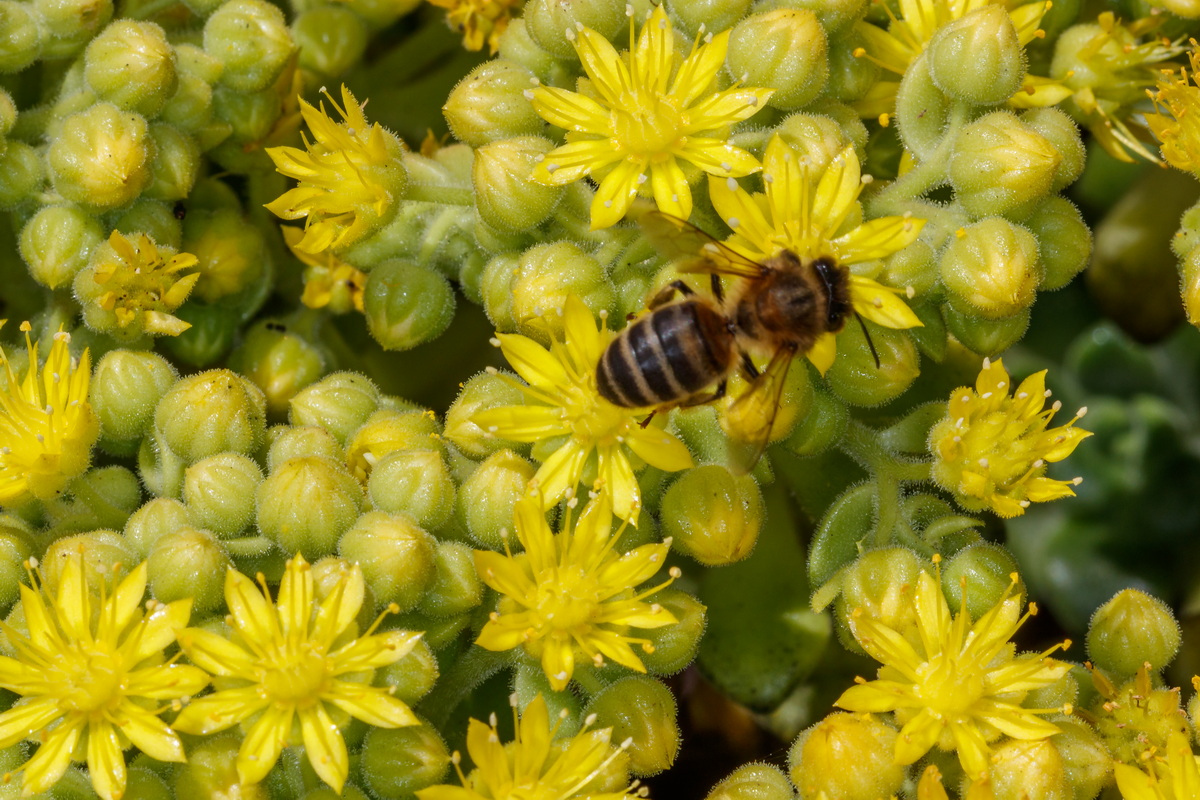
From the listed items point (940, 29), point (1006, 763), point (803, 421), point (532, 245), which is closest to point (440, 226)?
point (532, 245)

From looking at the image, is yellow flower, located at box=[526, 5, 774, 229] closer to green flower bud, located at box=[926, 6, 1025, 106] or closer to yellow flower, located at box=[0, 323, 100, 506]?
green flower bud, located at box=[926, 6, 1025, 106]

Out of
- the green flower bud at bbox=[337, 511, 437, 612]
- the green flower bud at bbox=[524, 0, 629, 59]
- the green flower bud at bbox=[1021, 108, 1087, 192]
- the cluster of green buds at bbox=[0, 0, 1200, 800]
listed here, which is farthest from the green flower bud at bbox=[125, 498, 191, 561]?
the green flower bud at bbox=[1021, 108, 1087, 192]

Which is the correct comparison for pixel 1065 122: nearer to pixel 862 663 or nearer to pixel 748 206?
pixel 748 206

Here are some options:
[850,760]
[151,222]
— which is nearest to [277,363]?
[151,222]

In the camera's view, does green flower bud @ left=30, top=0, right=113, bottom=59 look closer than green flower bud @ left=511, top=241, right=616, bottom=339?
No

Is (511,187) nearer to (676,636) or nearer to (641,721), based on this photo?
(676,636)

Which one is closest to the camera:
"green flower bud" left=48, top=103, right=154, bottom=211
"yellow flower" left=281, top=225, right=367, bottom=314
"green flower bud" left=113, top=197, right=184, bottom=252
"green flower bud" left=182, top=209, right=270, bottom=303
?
"green flower bud" left=48, top=103, right=154, bottom=211
